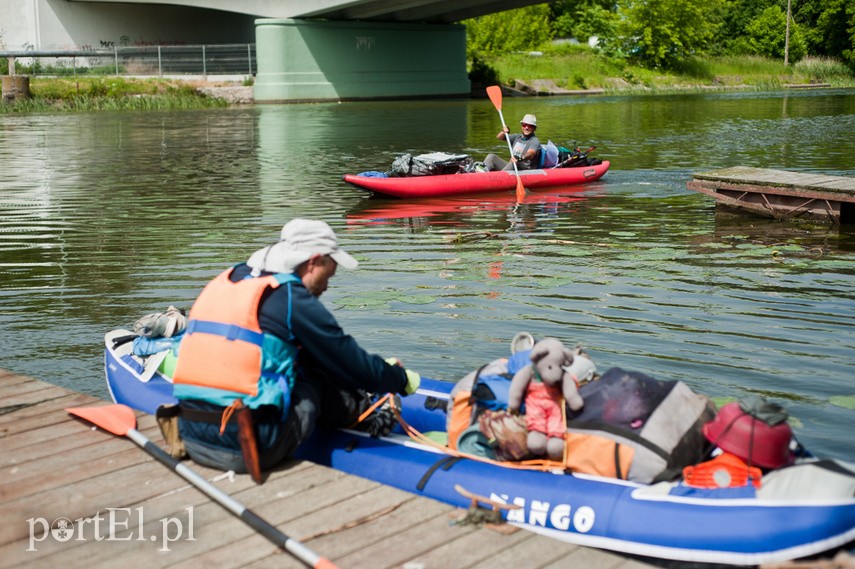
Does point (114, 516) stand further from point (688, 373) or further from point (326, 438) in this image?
point (688, 373)

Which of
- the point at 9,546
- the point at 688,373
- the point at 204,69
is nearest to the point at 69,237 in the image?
the point at 688,373

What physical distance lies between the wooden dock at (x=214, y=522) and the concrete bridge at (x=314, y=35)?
119 feet

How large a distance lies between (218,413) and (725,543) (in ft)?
6.85

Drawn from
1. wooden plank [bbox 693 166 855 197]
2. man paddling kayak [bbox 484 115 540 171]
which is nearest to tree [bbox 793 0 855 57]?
man paddling kayak [bbox 484 115 540 171]

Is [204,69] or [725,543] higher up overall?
[204,69]

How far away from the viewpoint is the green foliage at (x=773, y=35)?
62062 mm

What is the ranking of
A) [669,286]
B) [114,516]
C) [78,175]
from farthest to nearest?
[78,175], [669,286], [114,516]

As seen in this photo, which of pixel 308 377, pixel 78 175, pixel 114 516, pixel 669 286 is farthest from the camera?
pixel 78 175

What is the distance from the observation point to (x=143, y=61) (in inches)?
1758

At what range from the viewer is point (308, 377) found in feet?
14.8

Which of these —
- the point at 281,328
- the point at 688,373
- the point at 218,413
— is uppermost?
the point at 281,328

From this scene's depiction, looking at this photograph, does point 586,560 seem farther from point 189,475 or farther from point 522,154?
point 522,154

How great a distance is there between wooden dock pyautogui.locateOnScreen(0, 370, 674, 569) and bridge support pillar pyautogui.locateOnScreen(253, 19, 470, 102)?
38.8 m

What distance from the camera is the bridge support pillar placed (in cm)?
4241
